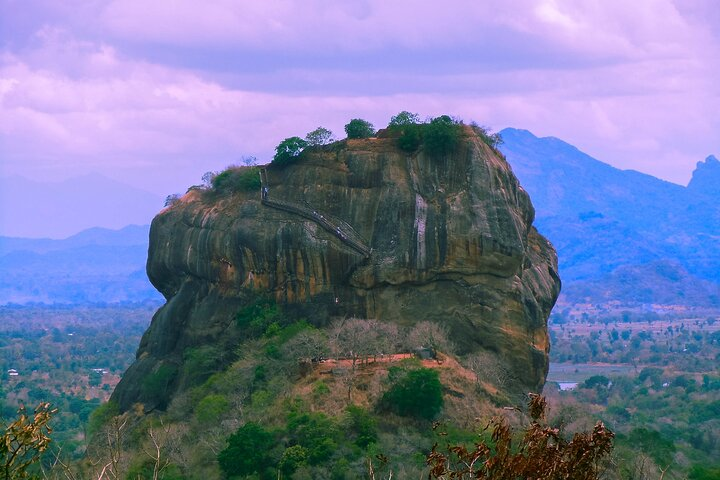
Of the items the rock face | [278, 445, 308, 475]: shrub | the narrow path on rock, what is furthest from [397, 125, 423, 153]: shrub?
[278, 445, 308, 475]: shrub

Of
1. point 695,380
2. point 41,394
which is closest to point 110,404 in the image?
point 41,394

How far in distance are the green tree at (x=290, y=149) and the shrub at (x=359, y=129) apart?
1.93 meters

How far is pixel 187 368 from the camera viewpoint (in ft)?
165

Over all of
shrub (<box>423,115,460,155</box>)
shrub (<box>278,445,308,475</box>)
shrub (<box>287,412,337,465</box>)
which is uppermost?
shrub (<box>423,115,460,155</box>)

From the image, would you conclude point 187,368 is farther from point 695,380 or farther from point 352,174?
point 695,380

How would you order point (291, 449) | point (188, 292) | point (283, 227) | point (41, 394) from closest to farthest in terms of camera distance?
point (291, 449)
point (283, 227)
point (188, 292)
point (41, 394)

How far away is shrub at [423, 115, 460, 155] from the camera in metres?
48.5

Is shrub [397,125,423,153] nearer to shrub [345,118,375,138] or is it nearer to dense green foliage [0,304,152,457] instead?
shrub [345,118,375,138]

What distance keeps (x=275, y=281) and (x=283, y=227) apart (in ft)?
7.18

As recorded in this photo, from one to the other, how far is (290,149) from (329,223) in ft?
15.3

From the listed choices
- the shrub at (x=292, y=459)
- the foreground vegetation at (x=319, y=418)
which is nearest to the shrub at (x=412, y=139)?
the foreground vegetation at (x=319, y=418)

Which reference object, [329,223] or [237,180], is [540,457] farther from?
[237,180]

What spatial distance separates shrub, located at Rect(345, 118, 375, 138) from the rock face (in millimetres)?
945

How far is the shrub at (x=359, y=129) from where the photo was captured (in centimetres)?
5269
